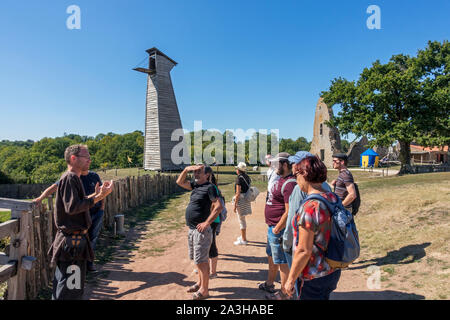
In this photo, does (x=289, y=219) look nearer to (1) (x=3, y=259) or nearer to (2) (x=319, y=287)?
(2) (x=319, y=287)

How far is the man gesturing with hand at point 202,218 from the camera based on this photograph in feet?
12.5

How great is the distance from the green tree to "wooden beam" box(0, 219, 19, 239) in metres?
21.2

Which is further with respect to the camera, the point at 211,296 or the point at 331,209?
the point at 211,296

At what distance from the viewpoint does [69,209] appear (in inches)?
106

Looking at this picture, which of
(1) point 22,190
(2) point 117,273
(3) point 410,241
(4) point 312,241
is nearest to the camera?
(4) point 312,241

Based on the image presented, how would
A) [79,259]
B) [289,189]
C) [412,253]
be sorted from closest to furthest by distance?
[79,259], [289,189], [412,253]

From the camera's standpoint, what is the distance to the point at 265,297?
4004 millimetres

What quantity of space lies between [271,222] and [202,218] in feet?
3.31

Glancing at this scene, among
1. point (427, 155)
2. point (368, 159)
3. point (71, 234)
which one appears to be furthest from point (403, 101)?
point (427, 155)

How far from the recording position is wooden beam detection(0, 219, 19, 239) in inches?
130

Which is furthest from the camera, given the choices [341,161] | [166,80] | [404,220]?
[166,80]

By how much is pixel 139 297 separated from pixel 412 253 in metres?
5.26

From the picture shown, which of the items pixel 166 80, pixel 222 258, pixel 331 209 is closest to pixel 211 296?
pixel 222 258
